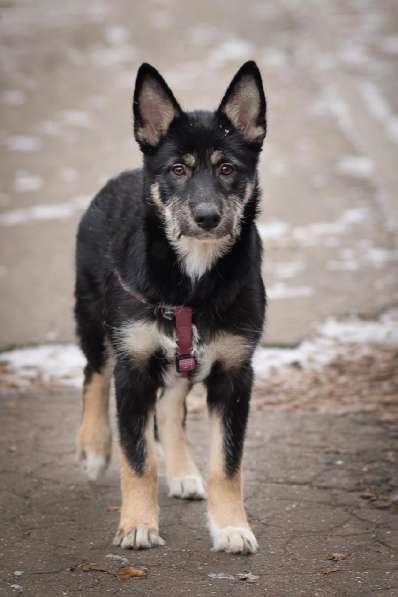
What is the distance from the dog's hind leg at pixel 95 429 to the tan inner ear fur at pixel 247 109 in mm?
1496

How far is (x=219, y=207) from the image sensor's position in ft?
14.2

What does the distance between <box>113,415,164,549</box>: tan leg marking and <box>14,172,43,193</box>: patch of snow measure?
7147mm

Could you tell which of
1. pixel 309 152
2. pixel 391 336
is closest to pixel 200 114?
pixel 391 336

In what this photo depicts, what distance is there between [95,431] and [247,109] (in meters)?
1.86

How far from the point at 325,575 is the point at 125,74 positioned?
12517 millimetres

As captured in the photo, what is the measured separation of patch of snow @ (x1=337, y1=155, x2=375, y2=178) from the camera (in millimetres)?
11562

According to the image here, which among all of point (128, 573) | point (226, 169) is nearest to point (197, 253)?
point (226, 169)

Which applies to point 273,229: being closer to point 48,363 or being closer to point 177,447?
point 48,363

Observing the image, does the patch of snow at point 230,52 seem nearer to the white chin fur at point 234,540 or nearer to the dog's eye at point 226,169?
the dog's eye at point 226,169

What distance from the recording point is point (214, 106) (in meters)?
13.4

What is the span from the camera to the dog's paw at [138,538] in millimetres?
4340

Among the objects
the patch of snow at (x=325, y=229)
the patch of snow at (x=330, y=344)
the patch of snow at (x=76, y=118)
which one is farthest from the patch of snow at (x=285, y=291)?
the patch of snow at (x=76, y=118)

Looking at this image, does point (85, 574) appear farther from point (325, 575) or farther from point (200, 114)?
point (200, 114)

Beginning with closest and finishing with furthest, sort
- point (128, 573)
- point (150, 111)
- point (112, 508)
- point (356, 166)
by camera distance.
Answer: point (128, 573)
point (150, 111)
point (112, 508)
point (356, 166)
